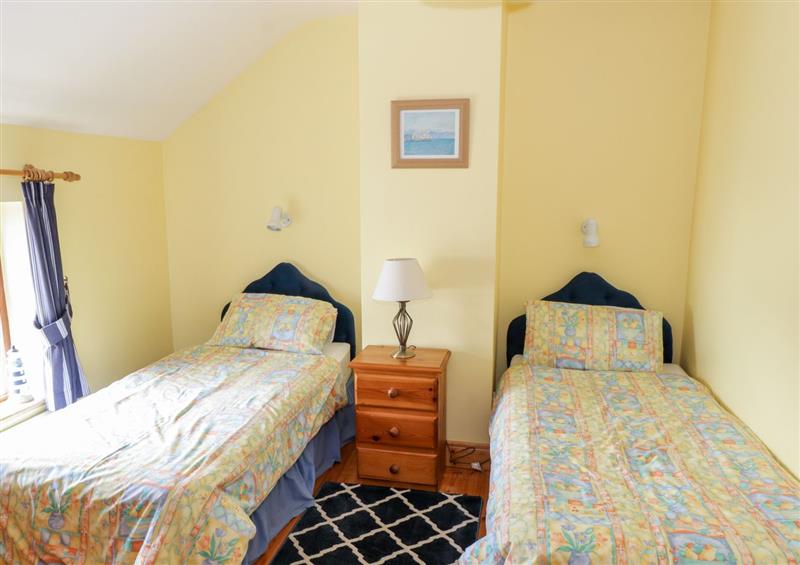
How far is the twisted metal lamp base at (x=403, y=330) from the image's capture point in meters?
3.03

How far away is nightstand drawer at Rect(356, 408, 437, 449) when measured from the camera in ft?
9.59

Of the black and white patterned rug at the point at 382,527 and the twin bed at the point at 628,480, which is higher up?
the twin bed at the point at 628,480

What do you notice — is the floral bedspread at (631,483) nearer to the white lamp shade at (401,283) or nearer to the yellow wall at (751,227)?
the yellow wall at (751,227)

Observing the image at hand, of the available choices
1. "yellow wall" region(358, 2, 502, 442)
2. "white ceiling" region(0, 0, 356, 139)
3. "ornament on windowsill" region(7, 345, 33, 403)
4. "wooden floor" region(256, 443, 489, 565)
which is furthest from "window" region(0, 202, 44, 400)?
"yellow wall" region(358, 2, 502, 442)

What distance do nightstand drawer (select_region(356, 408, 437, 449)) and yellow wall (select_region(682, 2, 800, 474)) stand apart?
139cm

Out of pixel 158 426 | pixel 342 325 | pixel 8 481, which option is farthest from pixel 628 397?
pixel 8 481

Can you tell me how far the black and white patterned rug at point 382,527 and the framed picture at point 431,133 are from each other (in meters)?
1.67

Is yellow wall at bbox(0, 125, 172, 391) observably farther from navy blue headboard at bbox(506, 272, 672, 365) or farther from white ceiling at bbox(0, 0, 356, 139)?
navy blue headboard at bbox(506, 272, 672, 365)

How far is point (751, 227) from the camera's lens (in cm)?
247

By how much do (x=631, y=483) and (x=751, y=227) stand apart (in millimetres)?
1253

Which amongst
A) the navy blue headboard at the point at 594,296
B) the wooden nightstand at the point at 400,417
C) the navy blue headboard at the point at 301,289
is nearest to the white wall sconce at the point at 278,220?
the navy blue headboard at the point at 301,289

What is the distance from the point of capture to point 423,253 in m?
3.13

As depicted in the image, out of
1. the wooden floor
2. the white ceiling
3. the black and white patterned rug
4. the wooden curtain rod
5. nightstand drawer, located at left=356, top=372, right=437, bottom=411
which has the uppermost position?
the white ceiling

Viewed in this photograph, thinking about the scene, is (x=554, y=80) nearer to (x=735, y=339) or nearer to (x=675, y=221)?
(x=675, y=221)
